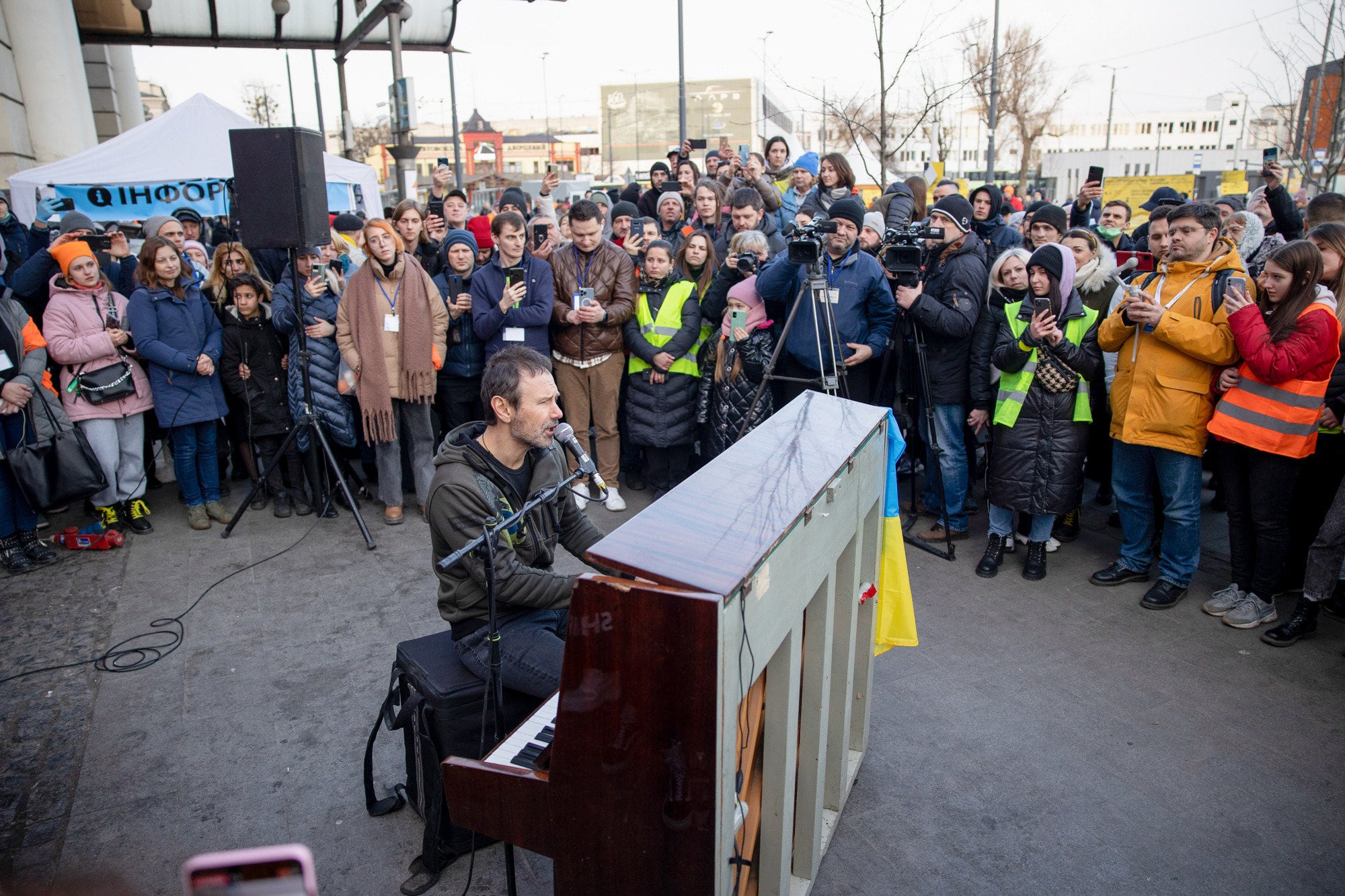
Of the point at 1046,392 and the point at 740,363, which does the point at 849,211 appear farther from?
the point at 1046,392

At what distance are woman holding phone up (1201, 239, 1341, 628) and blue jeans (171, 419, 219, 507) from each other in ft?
19.6

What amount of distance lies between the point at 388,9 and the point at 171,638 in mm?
9652

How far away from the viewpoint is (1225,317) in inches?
161

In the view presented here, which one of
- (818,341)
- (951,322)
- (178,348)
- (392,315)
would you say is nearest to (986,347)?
(951,322)

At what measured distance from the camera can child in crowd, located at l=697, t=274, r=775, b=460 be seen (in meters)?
5.48

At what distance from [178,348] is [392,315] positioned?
1422 mm

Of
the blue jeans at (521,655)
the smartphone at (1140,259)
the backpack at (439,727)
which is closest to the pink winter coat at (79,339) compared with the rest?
the backpack at (439,727)

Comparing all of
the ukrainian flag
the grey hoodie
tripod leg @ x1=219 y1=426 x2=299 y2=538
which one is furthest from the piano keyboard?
tripod leg @ x1=219 y1=426 x2=299 y2=538

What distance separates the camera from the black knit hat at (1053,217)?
5.83 meters

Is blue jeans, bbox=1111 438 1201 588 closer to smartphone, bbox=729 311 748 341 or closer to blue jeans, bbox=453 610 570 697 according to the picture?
smartphone, bbox=729 311 748 341

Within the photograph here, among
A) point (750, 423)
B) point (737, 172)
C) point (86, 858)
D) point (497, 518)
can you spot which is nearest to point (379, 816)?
point (86, 858)

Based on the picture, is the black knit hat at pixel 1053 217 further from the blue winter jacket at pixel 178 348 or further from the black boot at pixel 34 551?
the black boot at pixel 34 551

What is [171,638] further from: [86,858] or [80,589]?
[86,858]

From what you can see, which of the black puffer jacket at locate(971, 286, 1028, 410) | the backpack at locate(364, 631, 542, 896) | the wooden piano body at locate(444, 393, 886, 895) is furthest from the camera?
the black puffer jacket at locate(971, 286, 1028, 410)
